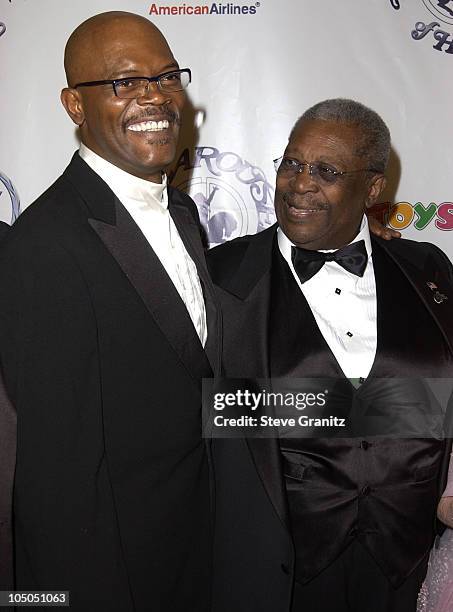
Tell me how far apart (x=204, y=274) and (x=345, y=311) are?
39 centimetres

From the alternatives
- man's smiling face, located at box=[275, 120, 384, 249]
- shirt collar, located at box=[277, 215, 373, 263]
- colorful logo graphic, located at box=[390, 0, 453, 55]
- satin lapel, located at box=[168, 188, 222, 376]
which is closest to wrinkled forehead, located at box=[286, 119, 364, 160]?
A: man's smiling face, located at box=[275, 120, 384, 249]

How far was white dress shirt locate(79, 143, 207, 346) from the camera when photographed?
1605mm

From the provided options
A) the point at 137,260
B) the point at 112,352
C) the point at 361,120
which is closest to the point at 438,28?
the point at 361,120

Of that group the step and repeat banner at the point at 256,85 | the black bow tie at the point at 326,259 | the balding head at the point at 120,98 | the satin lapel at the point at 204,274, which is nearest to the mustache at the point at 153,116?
the balding head at the point at 120,98

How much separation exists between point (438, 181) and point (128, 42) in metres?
1.64

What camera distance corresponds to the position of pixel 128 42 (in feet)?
5.10

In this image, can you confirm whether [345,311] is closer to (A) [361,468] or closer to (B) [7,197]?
(A) [361,468]

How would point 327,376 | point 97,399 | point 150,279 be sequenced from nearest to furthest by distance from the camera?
point 97,399 < point 150,279 < point 327,376

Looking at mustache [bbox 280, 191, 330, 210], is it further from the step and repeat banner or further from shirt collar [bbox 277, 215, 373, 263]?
the step and repeat banner

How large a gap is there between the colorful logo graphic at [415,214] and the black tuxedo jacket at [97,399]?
142cm

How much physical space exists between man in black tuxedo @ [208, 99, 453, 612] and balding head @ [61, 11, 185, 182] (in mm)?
431

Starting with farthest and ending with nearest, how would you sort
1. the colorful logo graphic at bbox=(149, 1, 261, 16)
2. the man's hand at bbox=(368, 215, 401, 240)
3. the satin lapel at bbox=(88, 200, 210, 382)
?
the colorful logo graphic at bbox=(149, 1, 261, 16), the man's hand at bbox=(368, 215, 401, 240), the satin lapel at bbox=(88, 200, 210, 382)

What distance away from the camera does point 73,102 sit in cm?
159

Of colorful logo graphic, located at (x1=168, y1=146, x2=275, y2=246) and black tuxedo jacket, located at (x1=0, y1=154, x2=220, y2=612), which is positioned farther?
colorful logo graphic, located at (x1=168, y1=146, x2=275, y2=246)
